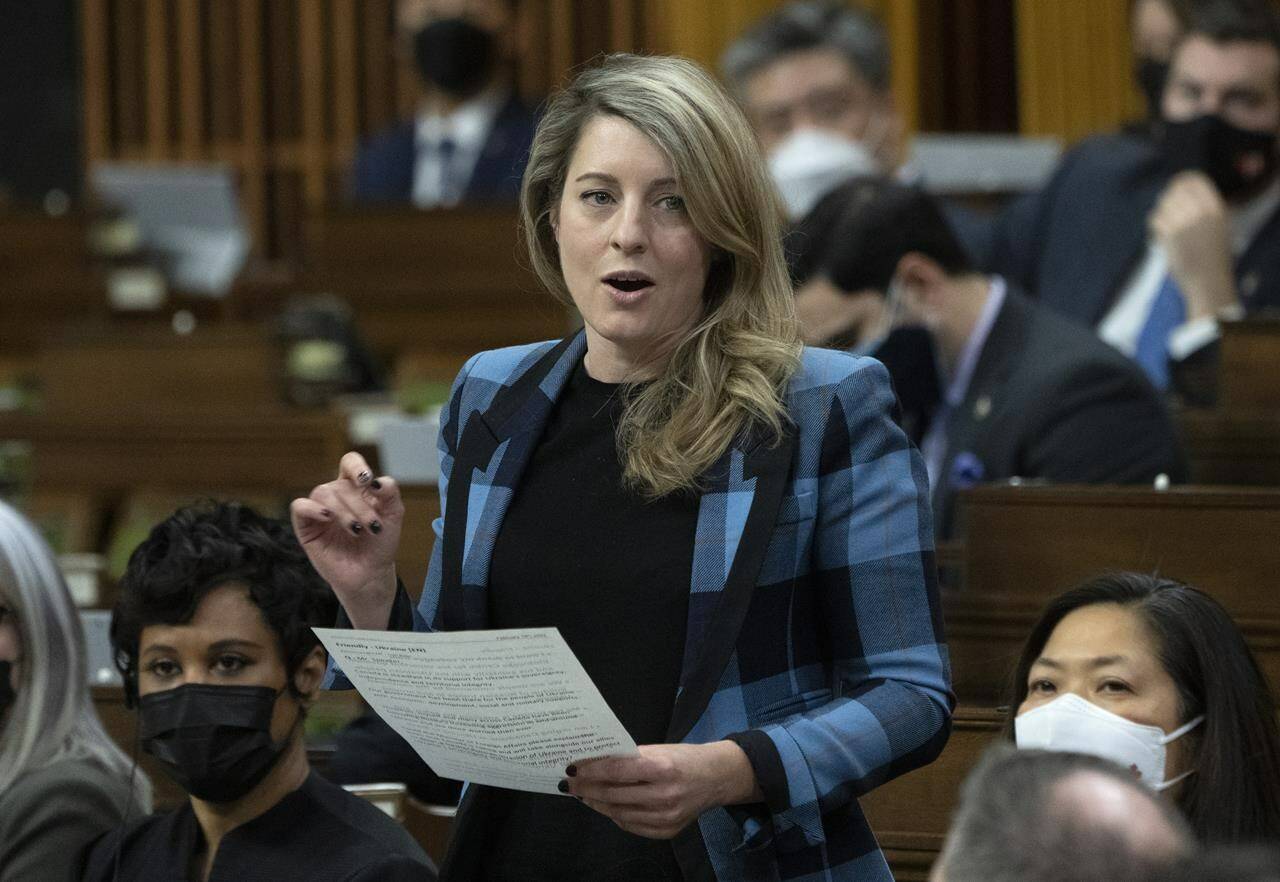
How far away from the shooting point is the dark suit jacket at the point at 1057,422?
348cm

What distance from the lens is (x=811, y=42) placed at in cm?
550

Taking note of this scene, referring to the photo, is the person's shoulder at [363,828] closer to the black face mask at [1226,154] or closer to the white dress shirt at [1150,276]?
the white dress shirt at [1150,276]

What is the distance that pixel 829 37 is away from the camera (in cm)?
550

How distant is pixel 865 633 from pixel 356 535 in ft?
1.58

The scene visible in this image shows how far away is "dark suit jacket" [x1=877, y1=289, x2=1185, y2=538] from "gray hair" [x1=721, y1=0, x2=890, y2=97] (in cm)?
201

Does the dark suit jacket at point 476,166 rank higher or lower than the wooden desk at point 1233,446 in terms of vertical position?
higher

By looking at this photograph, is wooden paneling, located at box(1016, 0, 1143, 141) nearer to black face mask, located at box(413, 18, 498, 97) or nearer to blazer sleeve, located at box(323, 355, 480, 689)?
black face mask, located at box(413, 18, 498, 97)

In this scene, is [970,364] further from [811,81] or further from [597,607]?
[597,607]

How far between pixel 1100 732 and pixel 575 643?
63cm

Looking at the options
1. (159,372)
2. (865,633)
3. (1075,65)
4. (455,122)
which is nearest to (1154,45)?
(1075,65)

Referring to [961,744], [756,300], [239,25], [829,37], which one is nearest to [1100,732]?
[961,744]

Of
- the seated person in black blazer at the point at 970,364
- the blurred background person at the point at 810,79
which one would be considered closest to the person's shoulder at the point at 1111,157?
the blurred background person at the point at 810,79

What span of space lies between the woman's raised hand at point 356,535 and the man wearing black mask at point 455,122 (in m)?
4.46

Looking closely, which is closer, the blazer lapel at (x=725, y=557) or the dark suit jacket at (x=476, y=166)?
the blazer lapel at (x=725, y=557)
